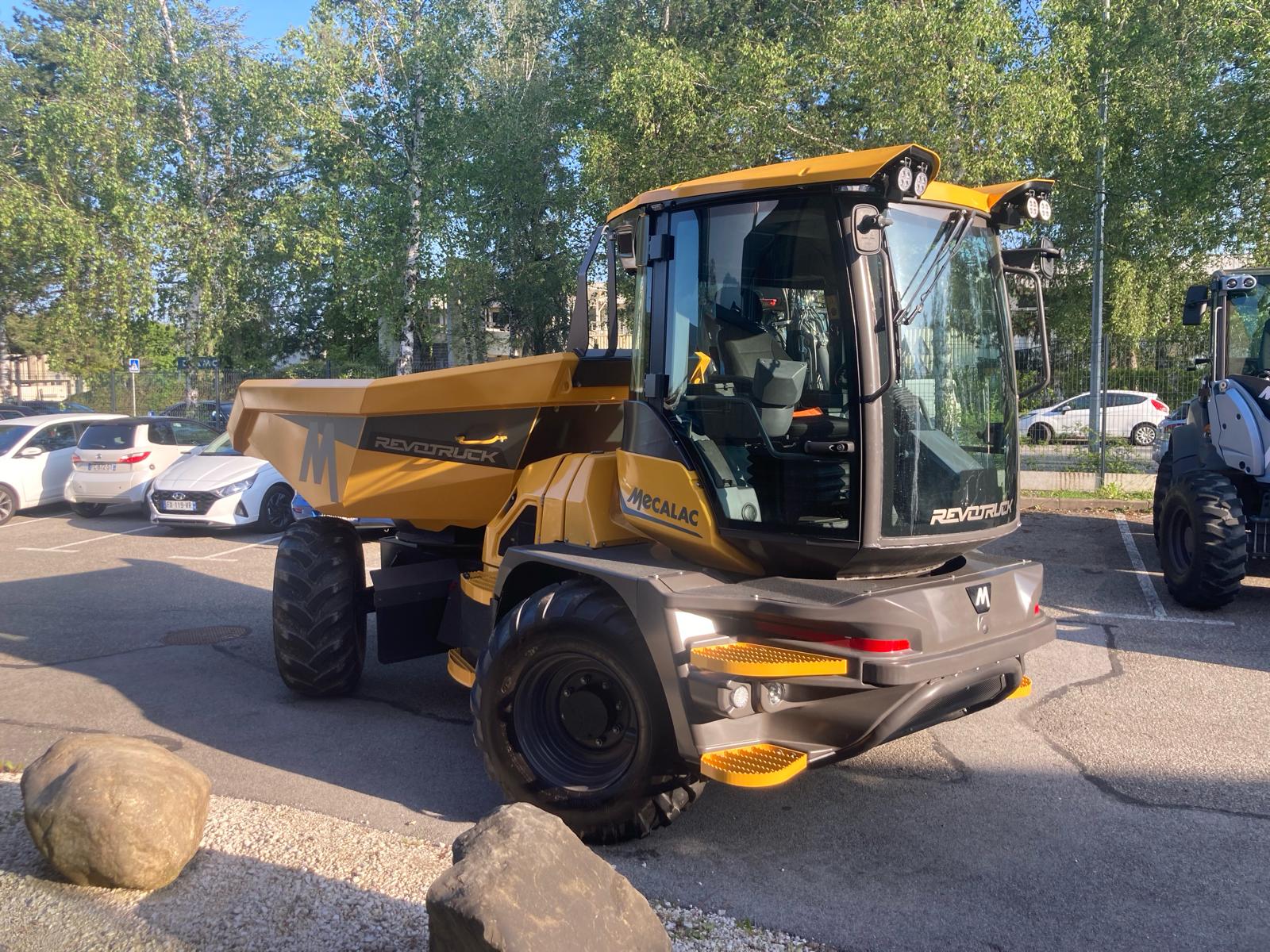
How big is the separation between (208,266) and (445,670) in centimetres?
2133

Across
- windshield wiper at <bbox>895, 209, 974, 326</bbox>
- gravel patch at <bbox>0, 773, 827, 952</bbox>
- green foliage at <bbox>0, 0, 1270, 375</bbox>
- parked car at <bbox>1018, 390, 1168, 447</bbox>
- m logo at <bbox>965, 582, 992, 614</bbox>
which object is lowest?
gravel patch at <bbox>0, 773, 827, 952</bbox>

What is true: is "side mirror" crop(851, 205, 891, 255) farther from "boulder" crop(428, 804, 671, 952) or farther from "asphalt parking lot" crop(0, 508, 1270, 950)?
"asphalt parking lot" crop(0, 508, 1270, 950)

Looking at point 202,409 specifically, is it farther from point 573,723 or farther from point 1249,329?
point 573,723

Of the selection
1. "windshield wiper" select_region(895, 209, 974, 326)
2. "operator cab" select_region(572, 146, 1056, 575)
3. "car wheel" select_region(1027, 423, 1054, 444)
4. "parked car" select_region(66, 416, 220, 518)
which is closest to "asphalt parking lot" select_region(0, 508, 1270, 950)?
"operator cab" select_region(572, 146, 1056, 575)

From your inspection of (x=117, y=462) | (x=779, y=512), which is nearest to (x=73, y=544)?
(x=117, y=462)

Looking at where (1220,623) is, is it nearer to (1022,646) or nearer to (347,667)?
(1022,646)

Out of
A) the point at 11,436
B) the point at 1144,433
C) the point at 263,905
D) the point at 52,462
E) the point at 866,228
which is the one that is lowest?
the point at 263,905

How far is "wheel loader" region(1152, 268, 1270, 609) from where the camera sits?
27.1 feet

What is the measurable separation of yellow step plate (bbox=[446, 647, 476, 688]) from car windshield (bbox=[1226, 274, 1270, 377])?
757 cm

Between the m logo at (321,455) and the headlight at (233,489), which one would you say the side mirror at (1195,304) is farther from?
the headlight at (233,489)

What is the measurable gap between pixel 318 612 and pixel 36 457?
12.3 metres

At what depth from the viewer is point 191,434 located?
16719mm

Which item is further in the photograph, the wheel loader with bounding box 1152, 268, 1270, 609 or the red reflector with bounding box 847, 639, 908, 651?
the wheel loader with bounding box 1152, 268, 1270, 609

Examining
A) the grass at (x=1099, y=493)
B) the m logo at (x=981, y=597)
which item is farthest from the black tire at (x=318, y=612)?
the grass at (x=1099, y=493)
